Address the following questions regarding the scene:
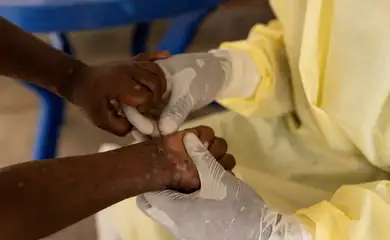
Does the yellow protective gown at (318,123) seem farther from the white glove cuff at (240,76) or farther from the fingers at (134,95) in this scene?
the fingers at (134,95)

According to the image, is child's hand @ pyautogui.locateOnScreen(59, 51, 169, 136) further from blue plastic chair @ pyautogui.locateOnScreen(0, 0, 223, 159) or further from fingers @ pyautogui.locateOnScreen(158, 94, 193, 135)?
blue plastic chair @ pyautogui.locateOnScreen(0, 0, 223, 159)

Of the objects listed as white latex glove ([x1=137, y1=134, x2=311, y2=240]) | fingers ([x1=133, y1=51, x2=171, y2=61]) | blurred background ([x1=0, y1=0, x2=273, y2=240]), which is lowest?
blurred background ([x1=0, y1=0, x2=273, y2=240])

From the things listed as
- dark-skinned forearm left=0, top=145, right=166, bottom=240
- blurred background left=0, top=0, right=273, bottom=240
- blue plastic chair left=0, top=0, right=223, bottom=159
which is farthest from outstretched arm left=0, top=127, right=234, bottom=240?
blurred background left=0, top=0, right=273, bottom=240

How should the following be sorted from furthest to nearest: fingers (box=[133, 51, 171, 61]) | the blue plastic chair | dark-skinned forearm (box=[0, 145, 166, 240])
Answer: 1. the blue plastic chair
2. fingers (box=[133, 51, 171, 61])
3. dark-skinned forearm (box=[0, 145, 166, 240])

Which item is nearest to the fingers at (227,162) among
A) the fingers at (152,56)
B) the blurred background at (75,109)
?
the fingers at (152,56)

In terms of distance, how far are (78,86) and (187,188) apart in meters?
0.15

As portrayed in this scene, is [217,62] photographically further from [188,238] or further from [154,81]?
[188,238]

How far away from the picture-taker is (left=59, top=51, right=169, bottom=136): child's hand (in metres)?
0.52

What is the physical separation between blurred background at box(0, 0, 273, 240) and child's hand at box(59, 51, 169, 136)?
508 millimetres

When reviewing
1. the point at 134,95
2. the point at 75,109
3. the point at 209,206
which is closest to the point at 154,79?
the point at 134,95

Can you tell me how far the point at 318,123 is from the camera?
55cm

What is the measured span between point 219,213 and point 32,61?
238 mm

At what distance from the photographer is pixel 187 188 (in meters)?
0.48

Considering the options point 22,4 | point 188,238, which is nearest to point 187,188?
point 188,238
